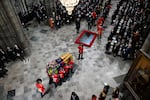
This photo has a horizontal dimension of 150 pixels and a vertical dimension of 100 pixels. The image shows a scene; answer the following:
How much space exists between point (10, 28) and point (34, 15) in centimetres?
536

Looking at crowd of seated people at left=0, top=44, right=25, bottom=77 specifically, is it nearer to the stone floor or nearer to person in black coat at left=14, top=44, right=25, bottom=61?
person in black coat at left=14, top=44, right=25, bottom=61

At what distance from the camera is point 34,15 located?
46.0 feet

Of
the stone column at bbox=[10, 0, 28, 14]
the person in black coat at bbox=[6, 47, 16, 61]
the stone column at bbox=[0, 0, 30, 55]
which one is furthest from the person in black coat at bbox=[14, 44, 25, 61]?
the stone column at bbox=[10, 0, 28, 14]

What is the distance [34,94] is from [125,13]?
10.5m

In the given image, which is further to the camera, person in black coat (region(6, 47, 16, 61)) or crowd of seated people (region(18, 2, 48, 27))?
crowd of seated people (region(18, 2, 48, 27))

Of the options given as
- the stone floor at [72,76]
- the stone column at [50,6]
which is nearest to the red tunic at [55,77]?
the stone floor at [72,76]

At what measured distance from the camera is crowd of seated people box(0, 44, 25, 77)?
9316 millimetres

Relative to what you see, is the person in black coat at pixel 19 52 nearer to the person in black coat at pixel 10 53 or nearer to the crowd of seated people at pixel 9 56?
the crowd of seated people at pixel 9 56

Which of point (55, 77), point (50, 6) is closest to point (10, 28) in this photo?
point (55, 77)

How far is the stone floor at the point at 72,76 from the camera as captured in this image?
8391 mm

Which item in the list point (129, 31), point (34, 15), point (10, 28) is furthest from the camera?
point (34, 15)

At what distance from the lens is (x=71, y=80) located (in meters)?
8.91

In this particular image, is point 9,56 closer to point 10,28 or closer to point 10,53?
point 10,53

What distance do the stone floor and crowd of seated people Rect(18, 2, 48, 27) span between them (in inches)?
78.6
